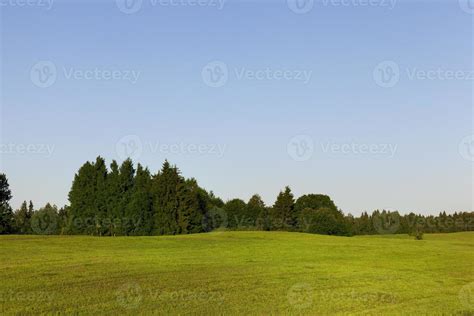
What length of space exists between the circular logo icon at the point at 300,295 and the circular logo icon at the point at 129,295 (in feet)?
21.3

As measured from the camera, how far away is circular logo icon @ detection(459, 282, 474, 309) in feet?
74.3

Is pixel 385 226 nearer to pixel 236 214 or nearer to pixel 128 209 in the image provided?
pixel 236 214

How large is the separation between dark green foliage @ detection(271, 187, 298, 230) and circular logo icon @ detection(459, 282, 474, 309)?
10816 cm

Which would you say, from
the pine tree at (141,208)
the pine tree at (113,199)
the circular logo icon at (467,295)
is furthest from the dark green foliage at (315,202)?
the circular logo icon at (467,295)

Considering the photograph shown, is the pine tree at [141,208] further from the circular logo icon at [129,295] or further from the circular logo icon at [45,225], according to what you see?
the circular logo icon at [129,295]

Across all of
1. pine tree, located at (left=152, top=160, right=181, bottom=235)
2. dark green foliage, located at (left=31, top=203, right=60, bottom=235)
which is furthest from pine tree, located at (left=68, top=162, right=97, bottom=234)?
pine tree, located at (left=152, top=160, right=181, bottom=235)

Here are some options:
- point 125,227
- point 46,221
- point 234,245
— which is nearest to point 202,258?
point 234,245

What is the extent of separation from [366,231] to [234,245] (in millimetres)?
133379

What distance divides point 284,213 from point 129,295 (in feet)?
400

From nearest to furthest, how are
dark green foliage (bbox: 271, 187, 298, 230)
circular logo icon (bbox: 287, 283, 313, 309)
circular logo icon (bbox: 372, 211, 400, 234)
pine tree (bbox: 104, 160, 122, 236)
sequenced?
circular logo icon (bbox: 287, 283, 313, 309) → pine tree (bbox: 104, 160, 122, 236) → dark green foliage (bbox: 271, 187, 298, 230) → circular logo icon (bbox: 372, 211, 400, 234)

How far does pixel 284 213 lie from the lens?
463 ft

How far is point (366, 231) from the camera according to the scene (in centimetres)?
18062

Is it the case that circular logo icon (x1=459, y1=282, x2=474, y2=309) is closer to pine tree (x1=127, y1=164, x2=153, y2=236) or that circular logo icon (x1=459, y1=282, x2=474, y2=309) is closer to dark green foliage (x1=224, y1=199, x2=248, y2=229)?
pine tree (x1=127, y1=164, x2=153, y2=236)

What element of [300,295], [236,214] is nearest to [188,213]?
[236,214]
